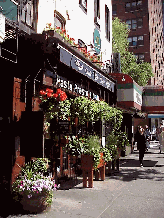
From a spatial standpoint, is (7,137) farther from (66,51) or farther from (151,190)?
(151,190)

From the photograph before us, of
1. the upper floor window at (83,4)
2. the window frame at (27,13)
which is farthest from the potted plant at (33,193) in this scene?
the upper floor window at (83,4)

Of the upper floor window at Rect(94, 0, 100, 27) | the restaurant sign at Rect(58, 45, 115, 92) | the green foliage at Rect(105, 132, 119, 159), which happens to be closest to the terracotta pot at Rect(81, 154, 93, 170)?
the green foliage at Rect(105, 132, 119, 159)

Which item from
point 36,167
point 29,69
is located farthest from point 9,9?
point 36,167

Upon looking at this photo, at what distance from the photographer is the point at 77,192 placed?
27.1 ft

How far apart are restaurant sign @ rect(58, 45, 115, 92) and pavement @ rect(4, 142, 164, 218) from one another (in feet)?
13.1

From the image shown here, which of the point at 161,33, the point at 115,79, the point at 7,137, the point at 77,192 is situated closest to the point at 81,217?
the point at 77,192

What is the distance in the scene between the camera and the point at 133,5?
53.5 metres

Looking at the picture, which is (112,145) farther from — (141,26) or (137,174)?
(141,26)

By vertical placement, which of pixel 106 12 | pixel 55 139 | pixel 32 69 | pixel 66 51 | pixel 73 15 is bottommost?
pixel 55 139

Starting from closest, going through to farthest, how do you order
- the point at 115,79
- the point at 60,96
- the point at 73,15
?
the point at 60,96 → the point at 73,15 → the point at 115,79

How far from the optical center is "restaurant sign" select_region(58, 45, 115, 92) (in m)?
8.84

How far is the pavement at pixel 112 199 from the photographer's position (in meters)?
6.24

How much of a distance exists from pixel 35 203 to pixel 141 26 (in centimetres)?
5064

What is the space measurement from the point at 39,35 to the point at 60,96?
6.77 ft
